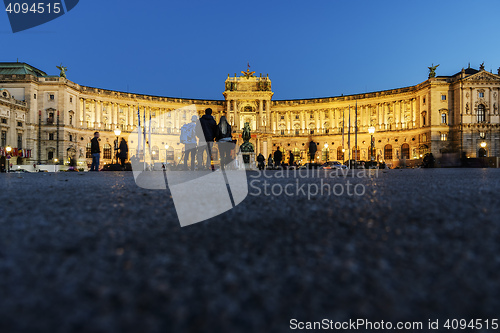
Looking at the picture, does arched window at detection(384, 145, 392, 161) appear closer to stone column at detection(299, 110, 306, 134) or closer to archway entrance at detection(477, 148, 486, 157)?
archway entrance at detection(477, 148, 486, 157)

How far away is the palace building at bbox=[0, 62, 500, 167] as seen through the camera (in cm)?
4538

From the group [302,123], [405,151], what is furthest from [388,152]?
[302,123]

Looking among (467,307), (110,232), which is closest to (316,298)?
(467,307)

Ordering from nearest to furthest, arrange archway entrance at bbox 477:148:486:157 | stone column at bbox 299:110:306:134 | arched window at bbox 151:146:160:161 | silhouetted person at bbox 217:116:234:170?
silhouetted person at bbox 217:116:234:170
archway entrance at bbox 477:148:486:157
arched window at bbox 151:146:160:161
stone column at bbox 299:110:306:134

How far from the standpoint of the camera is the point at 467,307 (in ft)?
2.10

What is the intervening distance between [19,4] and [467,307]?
16031 mm

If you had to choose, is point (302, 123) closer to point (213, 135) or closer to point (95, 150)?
point (95, 150)

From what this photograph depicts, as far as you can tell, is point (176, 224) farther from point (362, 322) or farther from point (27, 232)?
point (362, 322)

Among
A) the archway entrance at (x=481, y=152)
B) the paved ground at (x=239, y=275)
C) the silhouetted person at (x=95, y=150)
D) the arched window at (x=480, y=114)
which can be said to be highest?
the arched window at (x=480, y=114)

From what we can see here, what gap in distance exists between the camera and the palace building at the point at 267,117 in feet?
149

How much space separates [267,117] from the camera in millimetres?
57219

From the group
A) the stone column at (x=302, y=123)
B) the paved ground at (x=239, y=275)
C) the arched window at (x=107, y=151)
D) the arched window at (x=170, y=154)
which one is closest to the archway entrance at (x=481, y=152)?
the stone column at (x=302, y=123)

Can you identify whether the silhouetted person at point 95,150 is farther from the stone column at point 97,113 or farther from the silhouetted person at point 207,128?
the stone column at point 97,113

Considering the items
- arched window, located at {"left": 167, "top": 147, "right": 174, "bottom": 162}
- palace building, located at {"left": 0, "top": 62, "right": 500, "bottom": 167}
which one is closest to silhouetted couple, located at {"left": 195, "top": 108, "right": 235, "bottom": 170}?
palace building, located at {"left": 0, "top": 62, "right": 500, "bottom": 167}
